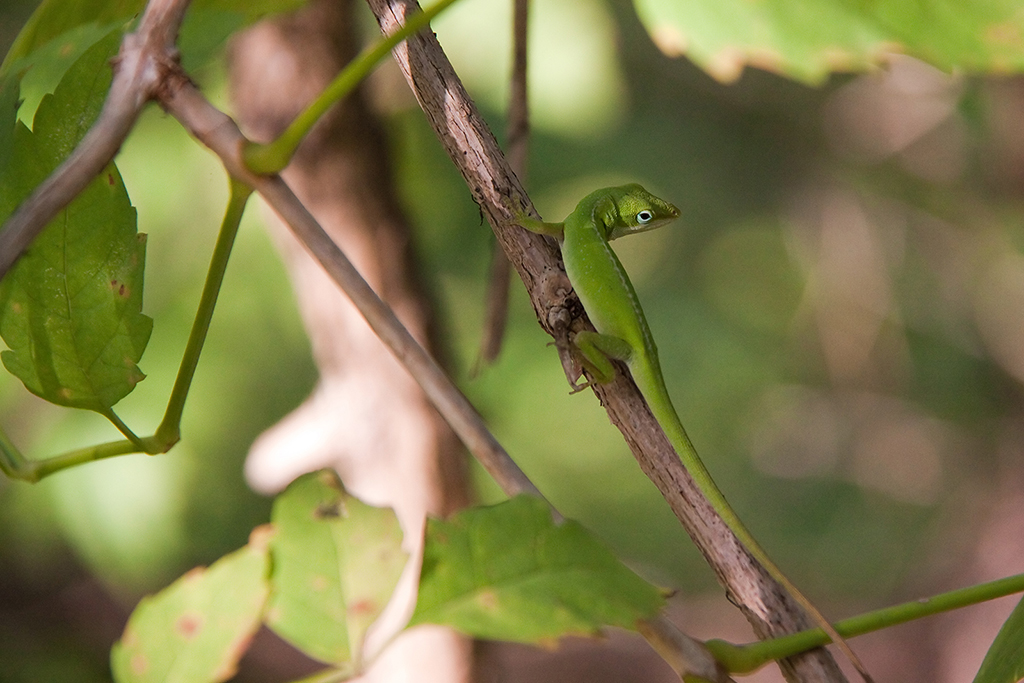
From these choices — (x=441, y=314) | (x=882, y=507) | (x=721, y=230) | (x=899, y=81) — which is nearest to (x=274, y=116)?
(x=441, y=314)

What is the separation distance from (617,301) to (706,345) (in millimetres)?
4144

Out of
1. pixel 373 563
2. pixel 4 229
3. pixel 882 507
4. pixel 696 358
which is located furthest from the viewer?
pixel 882 507

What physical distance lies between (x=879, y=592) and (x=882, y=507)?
67cm

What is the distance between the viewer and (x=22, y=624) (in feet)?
17.7

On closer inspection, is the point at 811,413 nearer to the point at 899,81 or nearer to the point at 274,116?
the point at 899,81

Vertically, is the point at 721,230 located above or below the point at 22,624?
below

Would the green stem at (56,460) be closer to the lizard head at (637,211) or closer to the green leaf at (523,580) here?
the green leaf at (523,580)

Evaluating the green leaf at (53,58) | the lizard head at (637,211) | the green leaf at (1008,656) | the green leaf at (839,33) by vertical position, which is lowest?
the green leaf at (1008,656)

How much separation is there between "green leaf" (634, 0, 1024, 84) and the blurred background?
2.41 metres

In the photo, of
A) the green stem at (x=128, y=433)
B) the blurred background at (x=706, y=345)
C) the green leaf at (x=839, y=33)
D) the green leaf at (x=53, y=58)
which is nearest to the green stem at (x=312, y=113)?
the green stem at (x=128, y=433)

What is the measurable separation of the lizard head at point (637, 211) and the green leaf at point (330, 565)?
55.6 inches

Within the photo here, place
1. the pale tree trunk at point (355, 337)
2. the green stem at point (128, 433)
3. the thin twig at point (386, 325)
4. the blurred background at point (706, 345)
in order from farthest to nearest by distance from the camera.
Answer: the blurred background at point (706, 345)
the pale tree trunk at point (355, 337)
the green stem at point (128, 433)
the thin twig at point (386, 325)

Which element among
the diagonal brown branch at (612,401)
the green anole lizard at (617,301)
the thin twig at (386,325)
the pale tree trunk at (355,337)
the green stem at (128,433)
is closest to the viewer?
the thin twig at (386,325)

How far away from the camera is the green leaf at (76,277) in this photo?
750 millimetres
